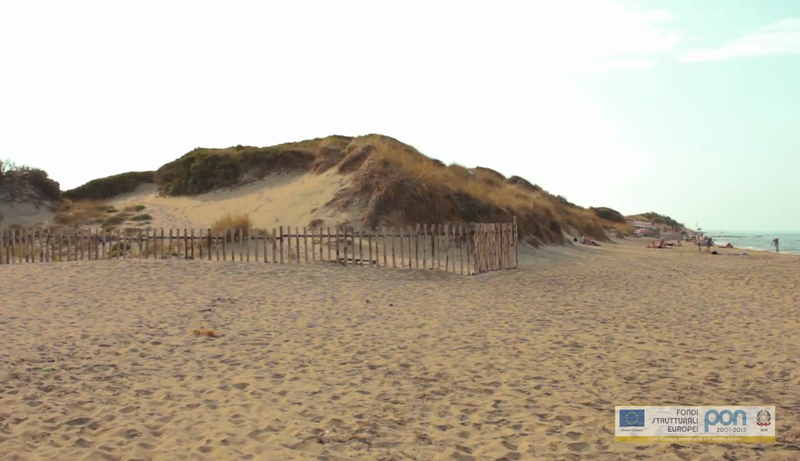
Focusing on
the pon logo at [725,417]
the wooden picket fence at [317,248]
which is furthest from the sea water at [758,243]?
the pon logo at [725,417]

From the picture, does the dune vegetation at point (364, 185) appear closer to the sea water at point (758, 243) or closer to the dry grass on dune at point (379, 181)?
the dry grass on dune at point (379, 181)

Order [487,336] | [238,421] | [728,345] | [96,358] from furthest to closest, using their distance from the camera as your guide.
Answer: [487,336]
[728,345]
[96,358]
[238,421]

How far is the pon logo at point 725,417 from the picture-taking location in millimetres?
5027

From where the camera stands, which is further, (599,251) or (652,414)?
(599,251)

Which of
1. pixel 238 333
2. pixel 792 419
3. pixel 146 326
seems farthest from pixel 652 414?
pixel 146 326

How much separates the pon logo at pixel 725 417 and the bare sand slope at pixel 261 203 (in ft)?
59.2

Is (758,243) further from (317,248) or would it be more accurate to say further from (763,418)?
(763,418)

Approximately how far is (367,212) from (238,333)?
45.3 feet

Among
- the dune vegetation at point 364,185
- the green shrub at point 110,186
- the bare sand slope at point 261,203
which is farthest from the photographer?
the green shrub at point 110,186

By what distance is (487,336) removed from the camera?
8.49 m

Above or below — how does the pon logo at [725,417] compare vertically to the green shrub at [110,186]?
below

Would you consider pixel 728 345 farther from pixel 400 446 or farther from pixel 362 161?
pixel 362 161

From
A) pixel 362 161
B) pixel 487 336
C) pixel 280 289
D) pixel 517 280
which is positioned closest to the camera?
pixel 487 336

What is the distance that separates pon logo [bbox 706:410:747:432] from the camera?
5027mm
